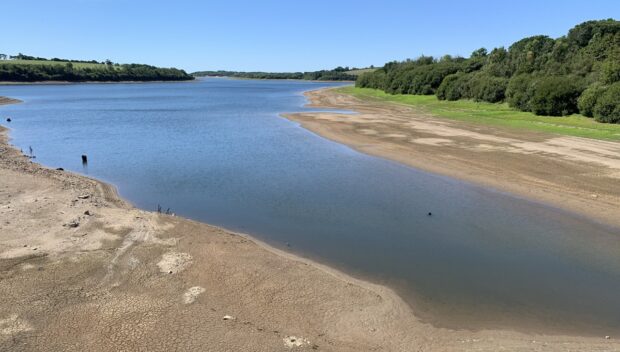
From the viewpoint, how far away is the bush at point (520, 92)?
5194 centimetres

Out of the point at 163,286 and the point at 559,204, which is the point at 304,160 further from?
the point at 163,286

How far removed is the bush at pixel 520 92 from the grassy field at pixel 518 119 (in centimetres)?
86

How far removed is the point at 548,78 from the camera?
1933 inches

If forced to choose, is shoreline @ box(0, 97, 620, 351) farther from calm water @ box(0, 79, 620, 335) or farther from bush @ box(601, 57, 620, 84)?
bush @ box(601, 57, 620, 84)

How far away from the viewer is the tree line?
144 feet

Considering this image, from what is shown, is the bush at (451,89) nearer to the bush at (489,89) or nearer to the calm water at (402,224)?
the bush at (489,89)

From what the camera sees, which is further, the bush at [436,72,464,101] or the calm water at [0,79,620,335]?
the bush at [436,72,464,101]

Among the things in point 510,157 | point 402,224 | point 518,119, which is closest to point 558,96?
point 518,119

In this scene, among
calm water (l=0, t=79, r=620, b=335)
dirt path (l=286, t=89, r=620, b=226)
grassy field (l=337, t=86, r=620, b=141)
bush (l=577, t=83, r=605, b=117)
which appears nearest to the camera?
calm water (l=0, t=79, r=620, b=335)

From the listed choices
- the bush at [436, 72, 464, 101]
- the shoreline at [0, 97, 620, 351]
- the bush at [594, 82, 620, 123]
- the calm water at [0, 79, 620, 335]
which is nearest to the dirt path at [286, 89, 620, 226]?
the calm water at [0, 79, 620, 335]

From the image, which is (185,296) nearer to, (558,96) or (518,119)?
(518,119)

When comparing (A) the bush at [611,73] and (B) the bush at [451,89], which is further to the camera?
(B) the bush at [451,89]

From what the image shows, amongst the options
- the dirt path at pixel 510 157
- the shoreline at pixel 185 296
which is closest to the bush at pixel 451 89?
the dirt path at pixel 510 157

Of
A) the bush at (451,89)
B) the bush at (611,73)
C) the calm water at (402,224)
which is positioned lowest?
the calm water at (402,224)
